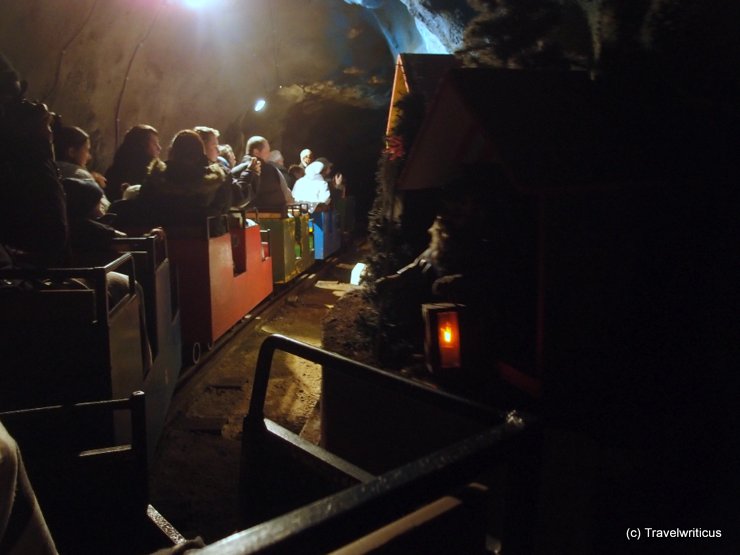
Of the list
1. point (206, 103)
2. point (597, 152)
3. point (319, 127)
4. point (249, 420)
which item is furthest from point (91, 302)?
point (319, 127)

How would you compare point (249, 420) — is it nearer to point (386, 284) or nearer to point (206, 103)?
point (386, 284)

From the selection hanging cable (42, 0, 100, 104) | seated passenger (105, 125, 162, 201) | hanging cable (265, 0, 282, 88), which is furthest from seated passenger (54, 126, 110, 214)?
hanging cable (265, 0, 282, 88)

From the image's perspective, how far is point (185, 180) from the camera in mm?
5008

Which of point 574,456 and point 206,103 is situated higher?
point 206,103

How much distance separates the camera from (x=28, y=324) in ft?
8.70

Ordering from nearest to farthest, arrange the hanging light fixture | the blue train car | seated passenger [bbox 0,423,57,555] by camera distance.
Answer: seated passenger [bbox 0,423,57,555]
the blue train car
the hanging light fixture

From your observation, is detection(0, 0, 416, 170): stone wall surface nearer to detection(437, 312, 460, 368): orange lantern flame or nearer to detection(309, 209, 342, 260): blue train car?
detection(309, 209, 342, 260): blue train car

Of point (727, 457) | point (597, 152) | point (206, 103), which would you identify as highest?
point (206, 103)

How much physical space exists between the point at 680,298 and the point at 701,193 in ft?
1.77

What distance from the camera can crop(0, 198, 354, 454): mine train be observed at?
8.66 feet

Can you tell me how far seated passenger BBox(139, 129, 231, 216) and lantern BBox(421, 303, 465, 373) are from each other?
2.69 metres

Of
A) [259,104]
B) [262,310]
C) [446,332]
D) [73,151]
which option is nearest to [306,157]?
[259,104]

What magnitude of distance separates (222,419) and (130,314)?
1.60 meters

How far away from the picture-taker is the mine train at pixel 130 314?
8.66ft
